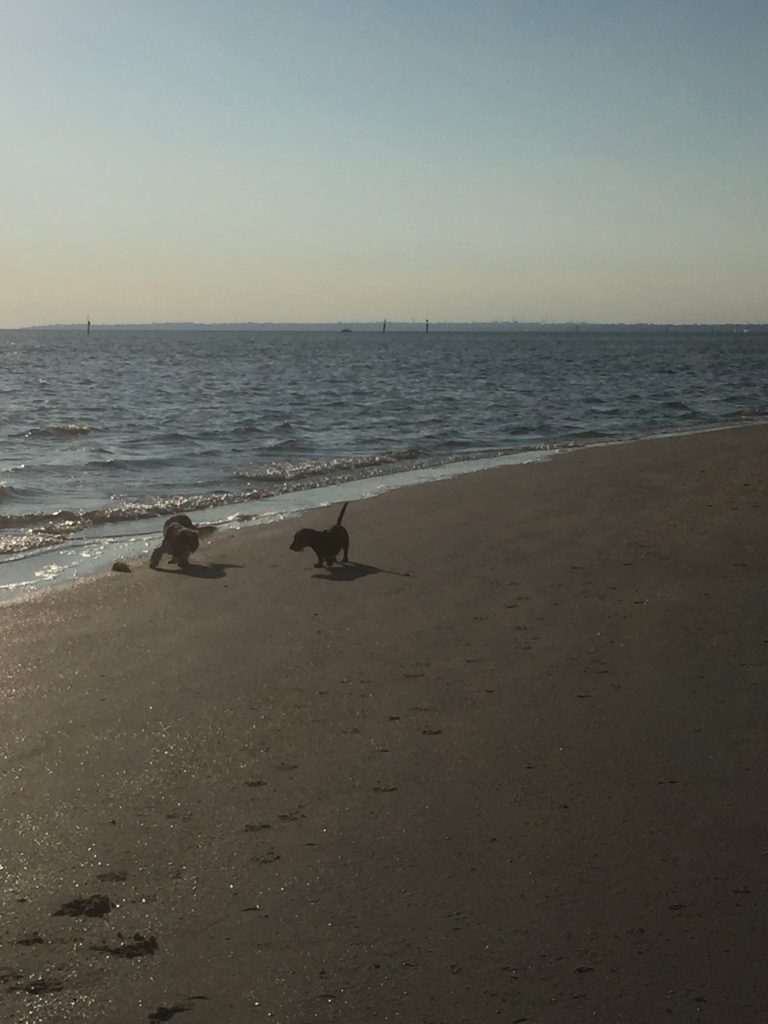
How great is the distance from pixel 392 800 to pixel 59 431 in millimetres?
21003

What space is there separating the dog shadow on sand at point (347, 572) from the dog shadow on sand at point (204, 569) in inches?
29.4

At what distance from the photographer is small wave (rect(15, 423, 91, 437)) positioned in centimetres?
2384

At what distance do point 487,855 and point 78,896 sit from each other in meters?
1.32

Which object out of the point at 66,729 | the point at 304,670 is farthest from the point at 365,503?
the point at 66,729

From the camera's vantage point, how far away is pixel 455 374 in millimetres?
55625

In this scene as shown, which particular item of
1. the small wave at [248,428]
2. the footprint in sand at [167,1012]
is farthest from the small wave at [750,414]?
the footprint in sand at [167,1012]

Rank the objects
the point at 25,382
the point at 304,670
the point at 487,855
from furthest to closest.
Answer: the point at 25,382
the point at 304,670
the point at 487,855

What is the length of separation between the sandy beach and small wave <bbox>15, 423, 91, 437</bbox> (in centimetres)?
1602

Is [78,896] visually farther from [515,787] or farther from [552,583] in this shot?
[552,583]

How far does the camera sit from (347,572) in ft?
30.2

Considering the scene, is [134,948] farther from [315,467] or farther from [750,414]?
[750,414]

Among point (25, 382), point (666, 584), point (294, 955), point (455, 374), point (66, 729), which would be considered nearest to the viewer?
point (294, 955)

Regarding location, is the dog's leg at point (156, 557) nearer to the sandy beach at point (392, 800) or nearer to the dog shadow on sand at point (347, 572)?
the sandy beach at point (392, 800)

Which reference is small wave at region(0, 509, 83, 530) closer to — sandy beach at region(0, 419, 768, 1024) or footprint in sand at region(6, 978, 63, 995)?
sandy beach at region(0, 419, 768, 1024)
